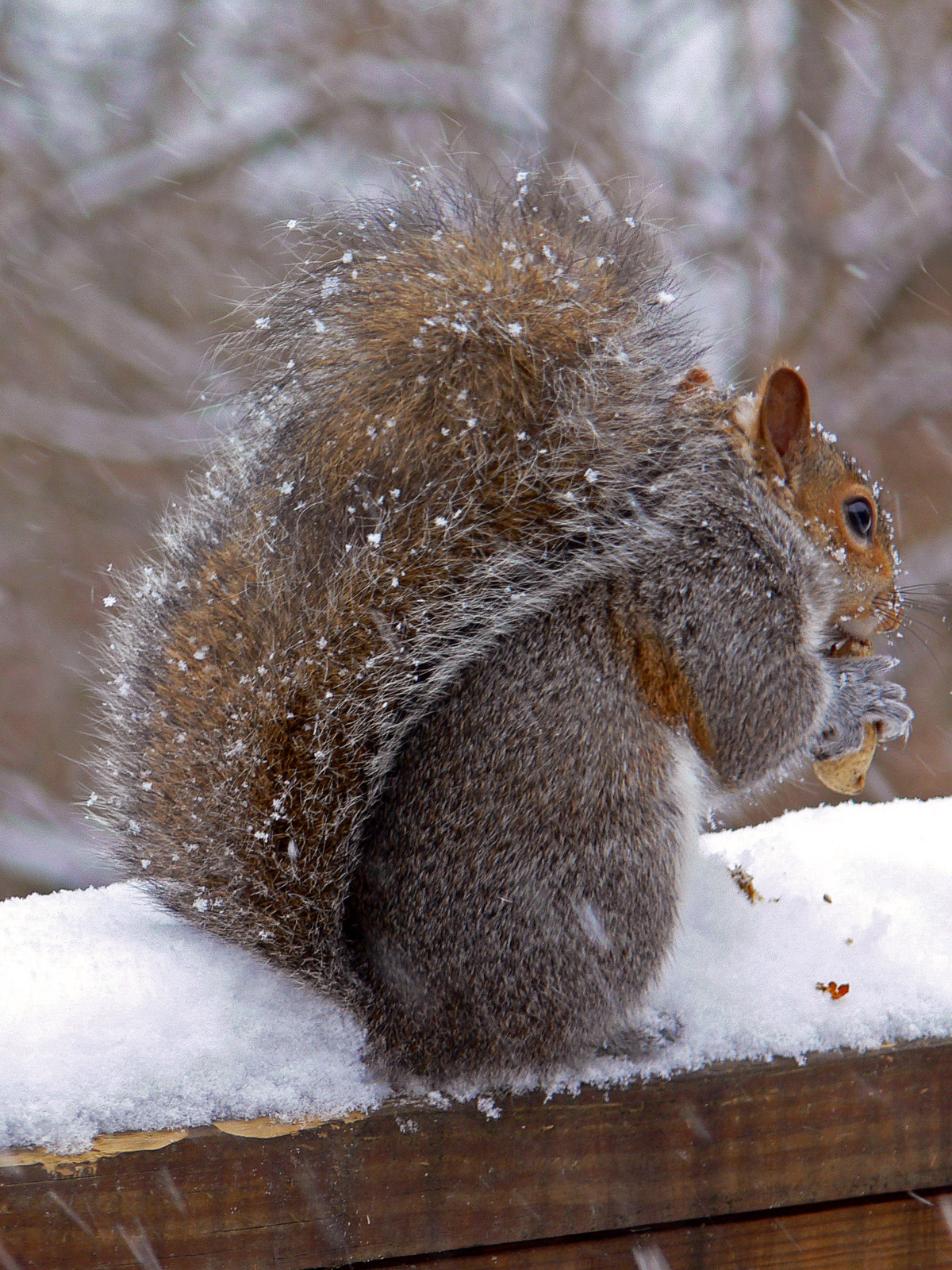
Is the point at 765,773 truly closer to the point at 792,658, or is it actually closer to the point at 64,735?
the point at 792,658

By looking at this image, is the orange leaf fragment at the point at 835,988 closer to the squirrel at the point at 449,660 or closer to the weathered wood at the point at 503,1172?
the weathered wood at the point at 503,1172

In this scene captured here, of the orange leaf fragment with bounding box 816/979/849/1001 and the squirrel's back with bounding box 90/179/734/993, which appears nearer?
the squirrel's back with bounding box 90/179/734/993

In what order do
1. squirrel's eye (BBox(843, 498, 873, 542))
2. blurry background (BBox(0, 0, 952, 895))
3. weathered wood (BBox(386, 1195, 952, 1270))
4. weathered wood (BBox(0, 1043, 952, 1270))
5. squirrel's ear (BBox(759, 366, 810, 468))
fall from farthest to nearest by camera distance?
blurry background (BBox(0, 0, 952, 895)) → squirrel's eye (BBox(843, 498, 873, 542)) → squirrel's ear (BBox(759, 366, 810, 468)) → weathered wood (BBox(386, 1195, 952, 1270)) → weathered wood (BBox(0, 1043, 952, 1270))

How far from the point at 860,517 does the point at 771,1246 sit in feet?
2.83

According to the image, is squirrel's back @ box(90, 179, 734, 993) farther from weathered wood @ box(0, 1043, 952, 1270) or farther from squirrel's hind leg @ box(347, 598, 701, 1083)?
weathered wood @ box(0, 1043, 952, 1270)

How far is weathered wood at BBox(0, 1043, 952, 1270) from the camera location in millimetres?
1029

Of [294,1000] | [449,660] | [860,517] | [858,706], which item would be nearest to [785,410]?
[860,517]

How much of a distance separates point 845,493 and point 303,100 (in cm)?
281

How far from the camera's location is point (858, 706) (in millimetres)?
1417

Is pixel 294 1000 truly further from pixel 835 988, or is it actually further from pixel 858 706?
pixel 858 706

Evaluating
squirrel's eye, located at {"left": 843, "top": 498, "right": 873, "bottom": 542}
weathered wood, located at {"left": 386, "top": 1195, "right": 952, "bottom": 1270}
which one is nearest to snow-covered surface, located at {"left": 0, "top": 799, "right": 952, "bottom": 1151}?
weathered wood, located at {"left": 386, "top": 1195, "right": 952, "bottom": 1270}

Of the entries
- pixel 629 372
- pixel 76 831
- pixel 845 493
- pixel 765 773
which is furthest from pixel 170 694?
pixel 76 831

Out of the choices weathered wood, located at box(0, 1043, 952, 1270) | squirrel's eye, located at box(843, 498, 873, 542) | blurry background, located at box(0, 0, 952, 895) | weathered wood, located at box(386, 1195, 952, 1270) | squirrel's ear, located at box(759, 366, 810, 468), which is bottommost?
weathered wood, located at box(386, 1195, 952, 1270)

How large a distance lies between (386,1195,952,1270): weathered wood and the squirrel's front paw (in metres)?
0.53
